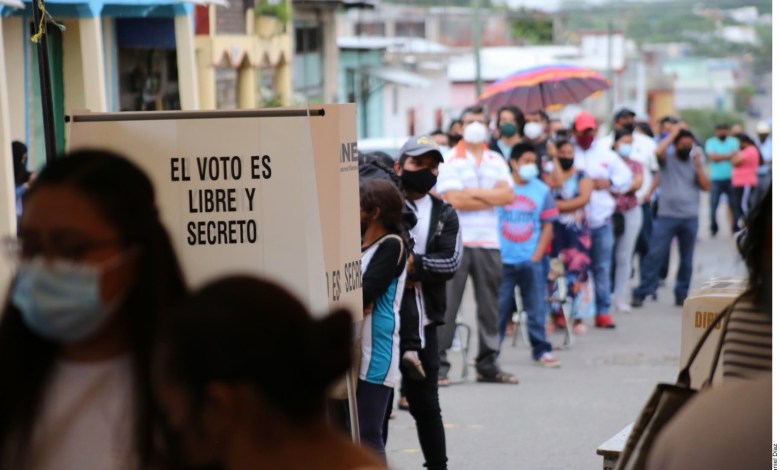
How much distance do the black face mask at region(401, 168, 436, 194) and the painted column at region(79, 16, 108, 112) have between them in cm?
505

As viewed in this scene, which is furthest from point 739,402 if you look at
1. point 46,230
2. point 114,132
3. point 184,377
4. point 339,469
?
point 114,132

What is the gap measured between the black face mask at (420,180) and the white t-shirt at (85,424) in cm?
548

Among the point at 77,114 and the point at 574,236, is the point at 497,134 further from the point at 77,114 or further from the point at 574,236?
the point at 77,114

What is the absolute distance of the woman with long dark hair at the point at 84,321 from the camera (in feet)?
9.08

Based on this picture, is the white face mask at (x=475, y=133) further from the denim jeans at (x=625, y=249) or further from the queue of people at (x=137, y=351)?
the queue of people at (x=137, y=351)

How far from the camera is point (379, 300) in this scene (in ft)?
21.8

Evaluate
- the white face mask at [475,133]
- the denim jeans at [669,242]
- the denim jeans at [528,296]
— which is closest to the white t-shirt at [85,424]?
the white face mask at [475,133]

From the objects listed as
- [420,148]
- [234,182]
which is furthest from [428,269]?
[234,182]

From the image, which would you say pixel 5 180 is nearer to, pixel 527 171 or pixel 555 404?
pixel 555 404

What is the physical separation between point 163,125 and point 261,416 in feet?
9.72

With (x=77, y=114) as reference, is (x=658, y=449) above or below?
below

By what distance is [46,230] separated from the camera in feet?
9.17

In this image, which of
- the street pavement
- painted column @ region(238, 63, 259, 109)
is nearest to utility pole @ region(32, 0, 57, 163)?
the street pavement

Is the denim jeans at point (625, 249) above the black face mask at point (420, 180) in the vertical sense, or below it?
below
